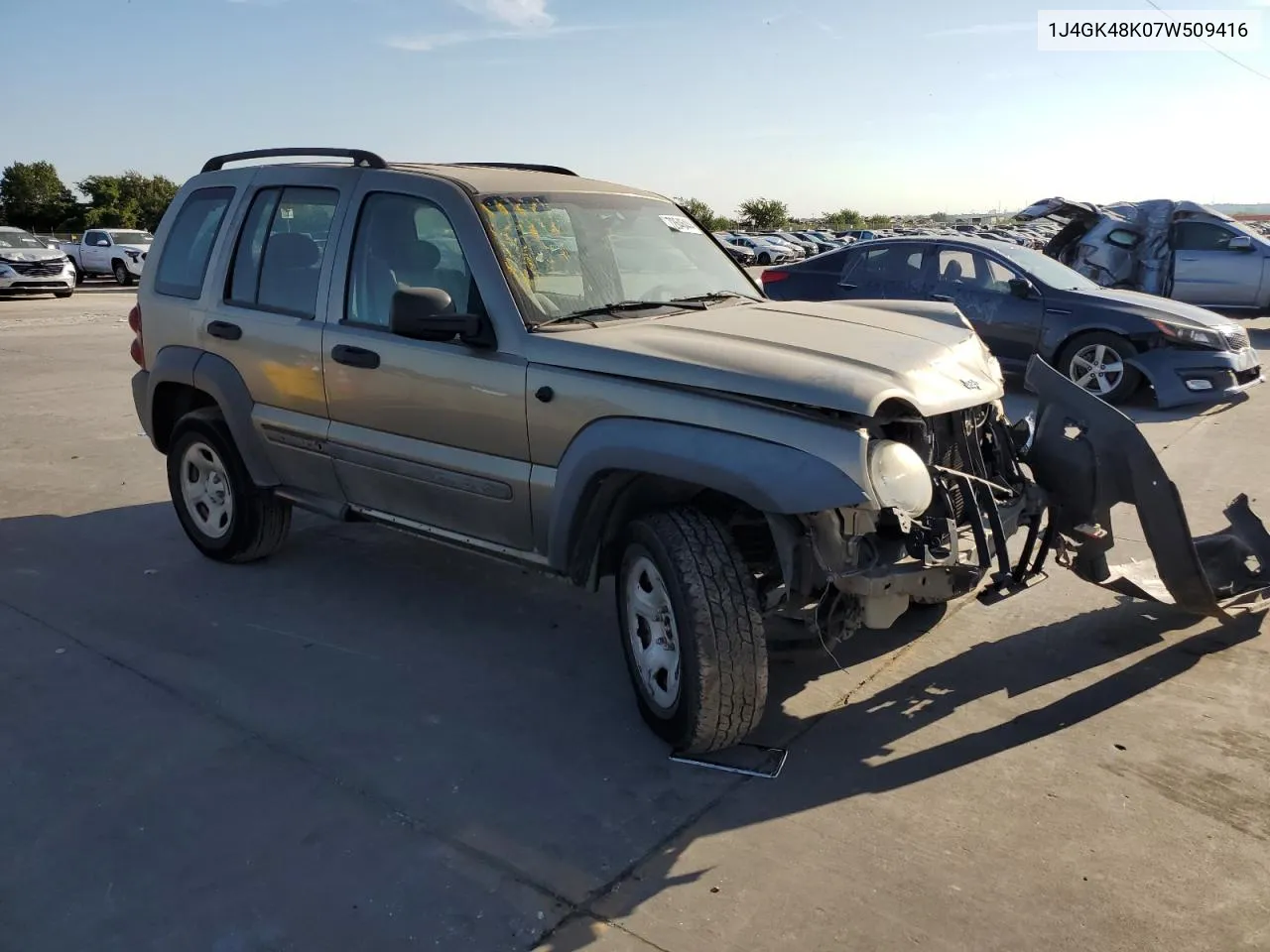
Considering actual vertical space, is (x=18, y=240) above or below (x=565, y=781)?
above

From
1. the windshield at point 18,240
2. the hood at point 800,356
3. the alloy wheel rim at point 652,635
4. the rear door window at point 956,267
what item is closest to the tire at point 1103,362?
the rear door window at point 956,267

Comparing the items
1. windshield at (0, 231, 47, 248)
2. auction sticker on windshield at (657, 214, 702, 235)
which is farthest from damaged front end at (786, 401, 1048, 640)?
windshield at (0, 231, 47, 248)

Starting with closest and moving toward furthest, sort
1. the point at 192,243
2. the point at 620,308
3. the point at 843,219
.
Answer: the point at 620,308, the point at 192,243, the point at 843,219

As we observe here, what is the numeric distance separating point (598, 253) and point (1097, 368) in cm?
684

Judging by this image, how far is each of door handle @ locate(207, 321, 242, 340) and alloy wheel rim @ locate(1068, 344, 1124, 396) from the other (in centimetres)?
749

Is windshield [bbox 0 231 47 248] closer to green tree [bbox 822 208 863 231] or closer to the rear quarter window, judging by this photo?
the rear quarter window

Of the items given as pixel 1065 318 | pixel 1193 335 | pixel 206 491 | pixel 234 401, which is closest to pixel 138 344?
pixel 206 491

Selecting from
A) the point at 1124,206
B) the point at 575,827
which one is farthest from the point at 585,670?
the point at 1124,206

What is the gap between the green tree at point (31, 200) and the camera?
5922 cm

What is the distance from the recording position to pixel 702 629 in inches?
128

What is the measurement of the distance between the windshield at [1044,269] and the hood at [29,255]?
2166cm

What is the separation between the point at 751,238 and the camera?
49281 millimetres

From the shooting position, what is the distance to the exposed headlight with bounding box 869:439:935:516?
3.10m

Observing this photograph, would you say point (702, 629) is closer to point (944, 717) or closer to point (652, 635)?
point (652, 635)
